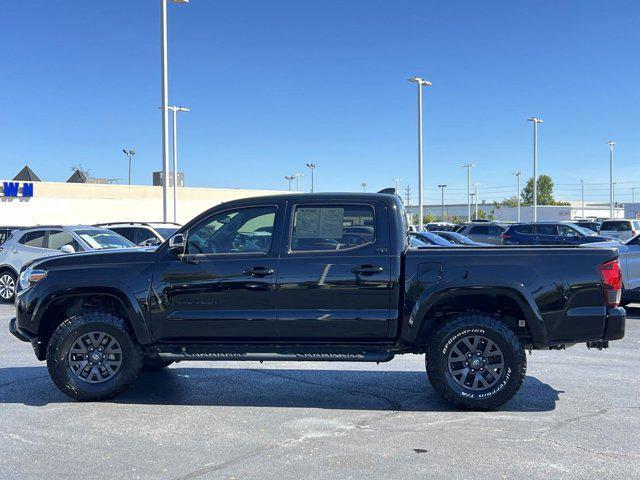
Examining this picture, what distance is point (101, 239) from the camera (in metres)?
14.1

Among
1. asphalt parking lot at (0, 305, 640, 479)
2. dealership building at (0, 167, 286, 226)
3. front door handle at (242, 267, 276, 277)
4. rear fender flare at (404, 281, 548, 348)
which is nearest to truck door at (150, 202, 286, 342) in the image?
front door handle at (242, 267, 276, 277)

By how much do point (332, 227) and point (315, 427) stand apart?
1829 mm

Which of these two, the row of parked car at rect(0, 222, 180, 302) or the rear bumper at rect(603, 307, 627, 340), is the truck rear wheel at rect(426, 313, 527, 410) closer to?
the rear bumper at rect(603, 307, 627, 340)

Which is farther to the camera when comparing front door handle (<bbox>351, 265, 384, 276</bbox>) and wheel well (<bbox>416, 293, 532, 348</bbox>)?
wheel well (<bbox>416, 293, 532, 348</bbox>)

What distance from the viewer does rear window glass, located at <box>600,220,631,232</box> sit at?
A: 106 ft

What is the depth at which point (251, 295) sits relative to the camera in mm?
6027

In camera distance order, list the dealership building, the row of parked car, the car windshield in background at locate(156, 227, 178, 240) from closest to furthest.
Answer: the row of parked car → the car windshield in background at locate(156, 227, 178, 240) → the dealership building

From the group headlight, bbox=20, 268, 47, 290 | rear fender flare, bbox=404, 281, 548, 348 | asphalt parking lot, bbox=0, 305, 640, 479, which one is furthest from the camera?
headlight, bbox=20, 268, 47, 290

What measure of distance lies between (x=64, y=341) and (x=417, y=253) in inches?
135

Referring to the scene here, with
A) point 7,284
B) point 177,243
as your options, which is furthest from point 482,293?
point 7,284

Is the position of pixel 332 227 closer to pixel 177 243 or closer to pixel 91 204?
pixel 177 243

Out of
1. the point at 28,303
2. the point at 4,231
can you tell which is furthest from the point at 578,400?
the point at 4,231

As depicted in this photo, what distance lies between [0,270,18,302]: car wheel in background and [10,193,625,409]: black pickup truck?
28.6ft

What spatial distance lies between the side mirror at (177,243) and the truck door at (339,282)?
95 centimetres
